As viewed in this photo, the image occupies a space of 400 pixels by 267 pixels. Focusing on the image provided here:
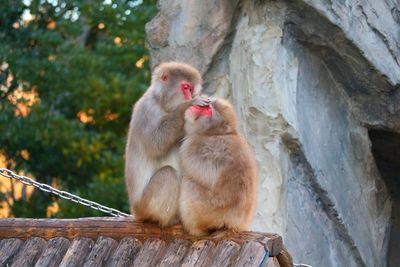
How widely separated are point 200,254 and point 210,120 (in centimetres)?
57

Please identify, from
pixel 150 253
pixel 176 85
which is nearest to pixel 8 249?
pixel 150 253

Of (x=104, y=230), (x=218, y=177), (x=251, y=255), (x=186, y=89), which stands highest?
(x=186, y=89)

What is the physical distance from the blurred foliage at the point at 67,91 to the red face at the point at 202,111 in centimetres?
459

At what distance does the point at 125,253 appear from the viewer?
15.3 ft

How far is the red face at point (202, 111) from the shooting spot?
4.47 meters

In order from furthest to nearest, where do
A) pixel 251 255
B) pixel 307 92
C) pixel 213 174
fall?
pixel 307 92 < pixel 213 174 < pixel 251 255

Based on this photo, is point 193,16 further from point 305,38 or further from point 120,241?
point 120,241

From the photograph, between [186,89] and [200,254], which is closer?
[200,254]

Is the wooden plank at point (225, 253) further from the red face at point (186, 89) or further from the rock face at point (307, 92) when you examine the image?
the rock face at point (307, 92)

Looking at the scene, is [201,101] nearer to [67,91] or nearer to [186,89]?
[186,89]

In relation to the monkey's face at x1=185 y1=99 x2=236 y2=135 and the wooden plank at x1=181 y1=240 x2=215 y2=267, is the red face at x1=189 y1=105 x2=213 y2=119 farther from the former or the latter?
the wooden plank at x1=181 y1=240 x2=215 y2=267

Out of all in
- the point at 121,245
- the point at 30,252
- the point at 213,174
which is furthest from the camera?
the point at 30,252

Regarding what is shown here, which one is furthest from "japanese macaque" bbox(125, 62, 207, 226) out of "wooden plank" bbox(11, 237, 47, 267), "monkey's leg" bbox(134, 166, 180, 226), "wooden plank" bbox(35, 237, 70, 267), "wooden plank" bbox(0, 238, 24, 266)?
"wooden plank" bbox(0, 238, 24, 266)

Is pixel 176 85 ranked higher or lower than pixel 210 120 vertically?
higher
